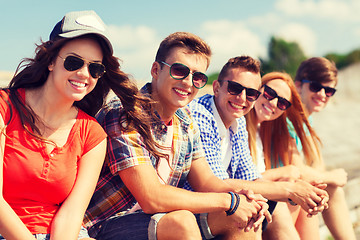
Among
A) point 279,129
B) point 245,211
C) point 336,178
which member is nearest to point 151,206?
point 245,211

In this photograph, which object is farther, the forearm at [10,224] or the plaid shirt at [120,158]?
the plaid shirt at [120,158]

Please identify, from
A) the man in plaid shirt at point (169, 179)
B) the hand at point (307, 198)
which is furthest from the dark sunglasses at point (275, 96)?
the man in plaid shirt at point (169, 179)

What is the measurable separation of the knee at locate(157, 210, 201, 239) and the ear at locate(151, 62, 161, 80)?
1030 mm

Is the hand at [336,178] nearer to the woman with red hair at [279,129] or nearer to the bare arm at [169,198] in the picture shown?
the woman with red hair at [279,129]

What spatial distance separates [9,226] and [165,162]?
1111 millimetres

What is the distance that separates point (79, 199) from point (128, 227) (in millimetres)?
433

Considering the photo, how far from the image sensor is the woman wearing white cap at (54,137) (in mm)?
2293

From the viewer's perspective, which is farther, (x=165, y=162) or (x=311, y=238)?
(x=311, y=238)

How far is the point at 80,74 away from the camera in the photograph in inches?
94.8

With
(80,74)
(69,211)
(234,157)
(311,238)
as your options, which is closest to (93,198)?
(69,211)

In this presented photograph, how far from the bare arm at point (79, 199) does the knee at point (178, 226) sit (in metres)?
0.48

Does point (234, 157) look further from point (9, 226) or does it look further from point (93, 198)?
point (9, 226)

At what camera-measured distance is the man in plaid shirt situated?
266cm

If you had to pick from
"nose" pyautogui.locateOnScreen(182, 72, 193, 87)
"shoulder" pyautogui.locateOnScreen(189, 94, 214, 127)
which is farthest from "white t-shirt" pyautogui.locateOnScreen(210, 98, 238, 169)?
"nose" pyautogui.locateOnScreen(182, 72, 193, 87)
